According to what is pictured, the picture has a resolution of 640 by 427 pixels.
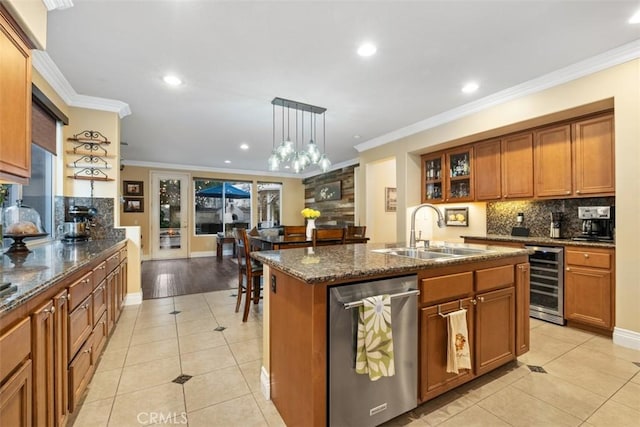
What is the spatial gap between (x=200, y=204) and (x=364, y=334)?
761 centimetres

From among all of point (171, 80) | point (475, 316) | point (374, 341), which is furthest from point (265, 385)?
point (171, 80)

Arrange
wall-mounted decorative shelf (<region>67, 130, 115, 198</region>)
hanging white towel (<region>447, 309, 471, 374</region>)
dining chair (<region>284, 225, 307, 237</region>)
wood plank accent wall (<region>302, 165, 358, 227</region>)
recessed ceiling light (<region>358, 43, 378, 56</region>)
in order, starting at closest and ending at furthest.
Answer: hanging white towel (<region>447, 309, 471, 374</region>)
recessed ceiling light (<region>358, 43, 378, 56</region>)
wall-mounted decorative shelf (<region>67, 130, 115, 198</region>)
dining chair (<region>284, 225, 307, 237</region>)
wood plank accent wall (<region>302, 165, 358, 227</region>)

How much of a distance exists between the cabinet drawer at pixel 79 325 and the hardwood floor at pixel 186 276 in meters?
2.30

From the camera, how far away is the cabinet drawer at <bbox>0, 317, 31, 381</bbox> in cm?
93

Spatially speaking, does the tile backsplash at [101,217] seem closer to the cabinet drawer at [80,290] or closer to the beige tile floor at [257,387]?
the beige tile floor at [257,387]

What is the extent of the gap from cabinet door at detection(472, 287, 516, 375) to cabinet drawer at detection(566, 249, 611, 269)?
4.42 ft

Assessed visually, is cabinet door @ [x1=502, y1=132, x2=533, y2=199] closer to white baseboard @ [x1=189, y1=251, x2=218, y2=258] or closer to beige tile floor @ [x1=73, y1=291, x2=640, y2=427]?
beige tile floor @ [x1=73, y1=291, x2=640, y2=427]

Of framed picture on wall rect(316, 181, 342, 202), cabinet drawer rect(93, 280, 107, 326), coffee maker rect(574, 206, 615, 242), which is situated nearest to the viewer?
cabinet drawer rect(93, 280, 107, 326)

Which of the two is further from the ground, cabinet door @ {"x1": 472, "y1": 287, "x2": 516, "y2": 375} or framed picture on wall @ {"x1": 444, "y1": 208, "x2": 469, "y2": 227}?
framed picture on wall @ {"x1": 444, "y1": 208, "x2": 469, "y2": 227}

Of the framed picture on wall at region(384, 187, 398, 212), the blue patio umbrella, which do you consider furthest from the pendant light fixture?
the blue patio umbrella

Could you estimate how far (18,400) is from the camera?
104 centimetres

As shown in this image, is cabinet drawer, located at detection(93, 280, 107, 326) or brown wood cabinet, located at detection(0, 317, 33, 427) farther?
cabinet drawer, located at detection(93, 280, 107, 326)

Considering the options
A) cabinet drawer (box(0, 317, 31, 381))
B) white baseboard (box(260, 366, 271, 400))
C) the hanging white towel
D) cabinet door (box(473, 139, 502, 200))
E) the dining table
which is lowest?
white baseboard (box(260, 366, 271, 400))

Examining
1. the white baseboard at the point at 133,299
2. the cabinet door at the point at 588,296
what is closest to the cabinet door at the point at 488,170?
the cabinet door at the point at 588,296
